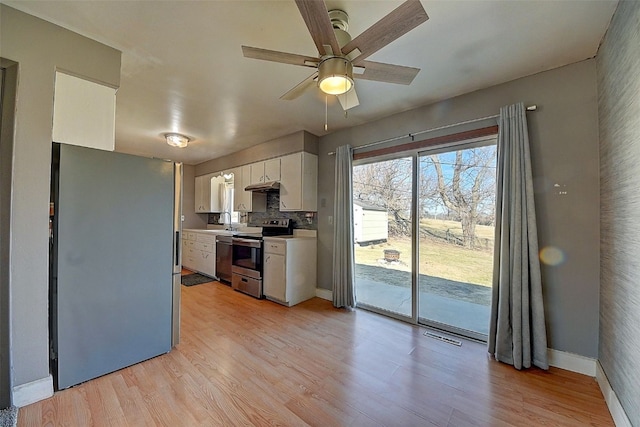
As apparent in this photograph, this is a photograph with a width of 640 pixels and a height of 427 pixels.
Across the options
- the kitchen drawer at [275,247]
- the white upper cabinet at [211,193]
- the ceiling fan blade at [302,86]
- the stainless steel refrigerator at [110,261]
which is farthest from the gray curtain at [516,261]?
the white upper cabinet at [211,193]

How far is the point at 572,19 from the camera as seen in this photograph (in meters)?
1.65

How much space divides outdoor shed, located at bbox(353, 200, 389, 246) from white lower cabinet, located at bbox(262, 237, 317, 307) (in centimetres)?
78

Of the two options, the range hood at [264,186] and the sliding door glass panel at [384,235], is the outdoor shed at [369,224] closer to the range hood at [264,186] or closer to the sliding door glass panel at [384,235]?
the sliding door glass panel at [384,235]

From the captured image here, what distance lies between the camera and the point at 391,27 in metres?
1.28

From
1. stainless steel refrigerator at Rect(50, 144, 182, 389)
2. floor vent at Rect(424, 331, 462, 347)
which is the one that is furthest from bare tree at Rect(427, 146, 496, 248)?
stainless steel refrigerator at Rect(50, 144, 182, 389)

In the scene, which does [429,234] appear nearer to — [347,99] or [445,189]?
[445,189]

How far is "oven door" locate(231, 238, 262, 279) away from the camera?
12.8 feet

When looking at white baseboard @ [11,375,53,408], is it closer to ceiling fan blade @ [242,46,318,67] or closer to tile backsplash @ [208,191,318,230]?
ceiling fan blade @ [242,46,318,67]

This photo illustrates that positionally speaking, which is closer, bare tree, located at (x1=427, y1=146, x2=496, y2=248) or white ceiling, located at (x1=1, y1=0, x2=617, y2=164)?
white ceiling, located at (x1=1, y1=0, x2=617, y2=164)

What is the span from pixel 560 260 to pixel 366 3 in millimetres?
2450

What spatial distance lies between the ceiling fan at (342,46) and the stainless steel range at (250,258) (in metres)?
2.70

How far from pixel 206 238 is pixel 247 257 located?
159cm

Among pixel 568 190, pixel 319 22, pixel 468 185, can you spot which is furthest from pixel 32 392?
pixel 568 190

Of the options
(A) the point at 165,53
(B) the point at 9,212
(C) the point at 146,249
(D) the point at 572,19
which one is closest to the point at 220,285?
(C) the point at 146,249
